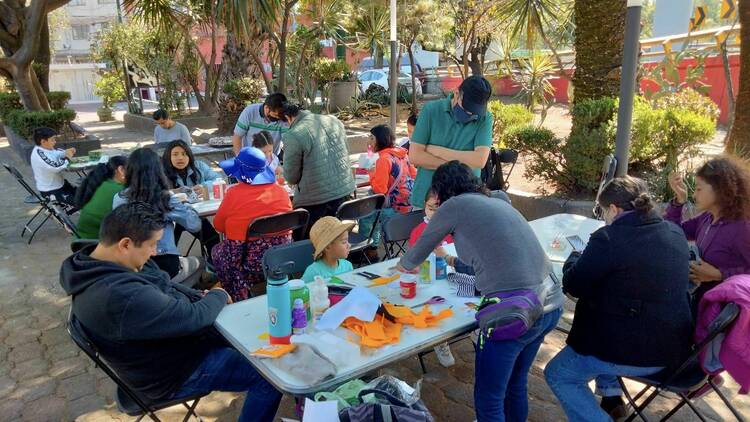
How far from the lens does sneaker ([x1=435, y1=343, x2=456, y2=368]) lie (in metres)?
3.52

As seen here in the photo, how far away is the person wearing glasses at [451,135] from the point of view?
143 inches

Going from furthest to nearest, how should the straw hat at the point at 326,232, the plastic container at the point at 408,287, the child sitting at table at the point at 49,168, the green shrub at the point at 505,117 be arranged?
the green shrub at the point at 505,117
the child sitting at table at the point at 49,168
the straw hat at the point at 326,232
the plastic container at the point at 408,287

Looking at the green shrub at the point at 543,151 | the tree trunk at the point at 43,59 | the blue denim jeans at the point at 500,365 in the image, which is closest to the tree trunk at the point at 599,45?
the green shrub at the point at 543,151

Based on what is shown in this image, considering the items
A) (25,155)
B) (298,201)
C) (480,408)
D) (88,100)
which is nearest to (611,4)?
(298,201)

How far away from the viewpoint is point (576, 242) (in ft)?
11.2

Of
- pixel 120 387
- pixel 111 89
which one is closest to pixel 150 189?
pixel 120 387

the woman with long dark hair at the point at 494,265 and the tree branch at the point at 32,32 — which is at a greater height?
the tree branch at the point at 32,32

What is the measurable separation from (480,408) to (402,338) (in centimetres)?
52

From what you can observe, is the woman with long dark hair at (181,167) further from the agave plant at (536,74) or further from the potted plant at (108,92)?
the potted plant at (108,92)

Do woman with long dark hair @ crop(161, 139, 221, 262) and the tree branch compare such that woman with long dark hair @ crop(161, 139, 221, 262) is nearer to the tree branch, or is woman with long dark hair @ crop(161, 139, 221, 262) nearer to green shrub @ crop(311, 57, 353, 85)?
the tree branch

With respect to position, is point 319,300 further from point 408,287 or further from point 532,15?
point 532,15

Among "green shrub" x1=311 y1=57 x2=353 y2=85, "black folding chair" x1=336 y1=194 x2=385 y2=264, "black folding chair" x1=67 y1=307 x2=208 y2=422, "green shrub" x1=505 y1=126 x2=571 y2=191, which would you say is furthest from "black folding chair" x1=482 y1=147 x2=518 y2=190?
"green shrub" x1=311 y1=57 x2=353 y2=85

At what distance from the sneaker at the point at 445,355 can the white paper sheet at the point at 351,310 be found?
1260 millimetres

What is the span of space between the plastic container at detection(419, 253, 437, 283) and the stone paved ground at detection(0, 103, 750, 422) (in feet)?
2.53
